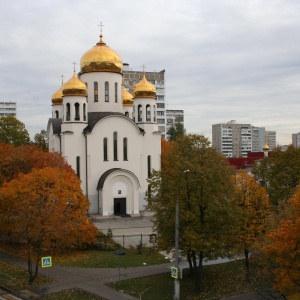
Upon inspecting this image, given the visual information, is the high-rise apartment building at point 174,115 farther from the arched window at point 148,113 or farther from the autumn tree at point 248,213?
the autumn tree at point 248,213

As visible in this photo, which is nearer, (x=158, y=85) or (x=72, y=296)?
(x=72, y=296)

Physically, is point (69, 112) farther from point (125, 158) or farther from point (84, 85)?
point (125, 158)

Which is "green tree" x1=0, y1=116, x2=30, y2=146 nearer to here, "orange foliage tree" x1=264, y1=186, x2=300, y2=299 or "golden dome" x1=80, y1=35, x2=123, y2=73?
"golden dome" x1=80, y1=35, x2=123, y2=73

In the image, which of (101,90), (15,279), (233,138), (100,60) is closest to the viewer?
(15,279)

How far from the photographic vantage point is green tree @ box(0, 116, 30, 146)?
56.1 meters

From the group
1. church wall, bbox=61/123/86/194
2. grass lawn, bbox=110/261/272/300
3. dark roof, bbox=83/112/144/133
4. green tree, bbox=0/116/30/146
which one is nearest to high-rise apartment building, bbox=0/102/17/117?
green tree, bbox=0/116/30/146

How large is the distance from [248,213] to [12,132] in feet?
135

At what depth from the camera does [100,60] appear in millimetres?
44531

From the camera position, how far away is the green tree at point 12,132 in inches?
2208

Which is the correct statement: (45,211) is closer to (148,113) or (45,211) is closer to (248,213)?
(248,213)

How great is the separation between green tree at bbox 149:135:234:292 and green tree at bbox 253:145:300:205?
44.3 feet

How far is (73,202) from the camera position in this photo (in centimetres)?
2900

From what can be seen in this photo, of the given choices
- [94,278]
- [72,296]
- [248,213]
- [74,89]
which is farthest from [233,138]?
[72,296]

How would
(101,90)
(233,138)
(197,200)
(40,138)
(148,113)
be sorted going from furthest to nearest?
(233,138) → (40,138) → (148,113) → (101,90) → (197,200)
